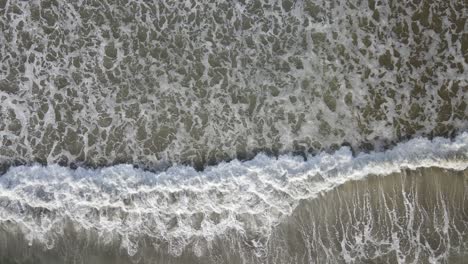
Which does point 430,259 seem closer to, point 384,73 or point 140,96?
point 384,73

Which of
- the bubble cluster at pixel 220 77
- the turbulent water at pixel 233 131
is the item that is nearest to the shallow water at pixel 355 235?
the turbulent water at pixel 233 131

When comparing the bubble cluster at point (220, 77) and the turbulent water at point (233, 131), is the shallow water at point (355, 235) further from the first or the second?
the bubble cluster at point (220, 77)

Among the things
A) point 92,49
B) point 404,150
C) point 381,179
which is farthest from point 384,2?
point 92,49

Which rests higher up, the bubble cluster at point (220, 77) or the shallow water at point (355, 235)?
the bubble cluster at point (220, 77)

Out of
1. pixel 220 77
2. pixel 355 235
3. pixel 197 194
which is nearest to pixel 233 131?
pixel 220 77

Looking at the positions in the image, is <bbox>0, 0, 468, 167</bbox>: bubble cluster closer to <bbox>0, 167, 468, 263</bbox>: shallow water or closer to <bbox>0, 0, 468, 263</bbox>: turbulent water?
<bbox>0, 0, 468, 263</bbox>: turbulent water

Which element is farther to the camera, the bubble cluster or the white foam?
the bubble cluster

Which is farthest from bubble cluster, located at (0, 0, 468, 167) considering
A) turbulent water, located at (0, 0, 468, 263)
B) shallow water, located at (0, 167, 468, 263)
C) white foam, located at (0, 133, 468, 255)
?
shallow water, located at (0, 167, 468, 263)
